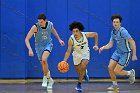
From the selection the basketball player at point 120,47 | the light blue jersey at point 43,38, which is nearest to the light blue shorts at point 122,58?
the basketball player at point 120,47

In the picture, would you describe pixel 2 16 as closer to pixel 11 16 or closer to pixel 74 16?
pixel 11 16

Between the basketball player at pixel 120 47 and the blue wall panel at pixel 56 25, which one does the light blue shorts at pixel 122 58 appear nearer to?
the basketball player at pixel 120 47

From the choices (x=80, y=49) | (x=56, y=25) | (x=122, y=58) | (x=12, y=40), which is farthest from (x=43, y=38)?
(x=122, y=58)

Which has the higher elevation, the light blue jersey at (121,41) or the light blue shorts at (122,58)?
the light blue jersey at (121,41)

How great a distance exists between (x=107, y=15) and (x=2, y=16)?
3113 millimetres

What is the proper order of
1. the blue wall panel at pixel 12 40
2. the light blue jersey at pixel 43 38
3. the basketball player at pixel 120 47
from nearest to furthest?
the basketball player at pixel 120 47 < the light blue jersey at pixel 43 38 < the blue wall panel at pixel 12 40

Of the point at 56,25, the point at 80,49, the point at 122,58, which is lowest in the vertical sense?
the point at 122,58

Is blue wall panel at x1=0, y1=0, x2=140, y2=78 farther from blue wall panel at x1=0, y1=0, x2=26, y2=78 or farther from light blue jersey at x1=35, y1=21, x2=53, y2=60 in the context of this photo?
light blue jersey at x1=35, y1=21, x2=53, y2=60

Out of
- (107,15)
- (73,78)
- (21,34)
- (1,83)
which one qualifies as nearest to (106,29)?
(107,15)

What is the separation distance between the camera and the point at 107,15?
475 inches

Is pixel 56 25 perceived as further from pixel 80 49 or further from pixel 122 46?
pixel 122 46

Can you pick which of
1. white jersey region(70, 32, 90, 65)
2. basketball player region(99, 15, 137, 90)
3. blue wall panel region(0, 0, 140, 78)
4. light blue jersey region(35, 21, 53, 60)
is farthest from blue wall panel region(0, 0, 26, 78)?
basketball player region(99, 15, 137, 90)

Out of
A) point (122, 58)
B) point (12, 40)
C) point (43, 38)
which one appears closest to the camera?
point (122, 58)

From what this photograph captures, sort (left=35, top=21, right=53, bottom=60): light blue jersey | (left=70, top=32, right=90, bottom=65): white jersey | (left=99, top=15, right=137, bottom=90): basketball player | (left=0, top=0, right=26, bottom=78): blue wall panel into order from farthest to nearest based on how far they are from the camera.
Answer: (left=0, top=0, right=26, bottom=78): blue wall panel, (left=35, top=21, right=53, bottom=60): light blue jersey, (left=70, top=32, right=90, bottom=65): white jersey, (left=99, top=15, right=137, bottom=90): basketball player
